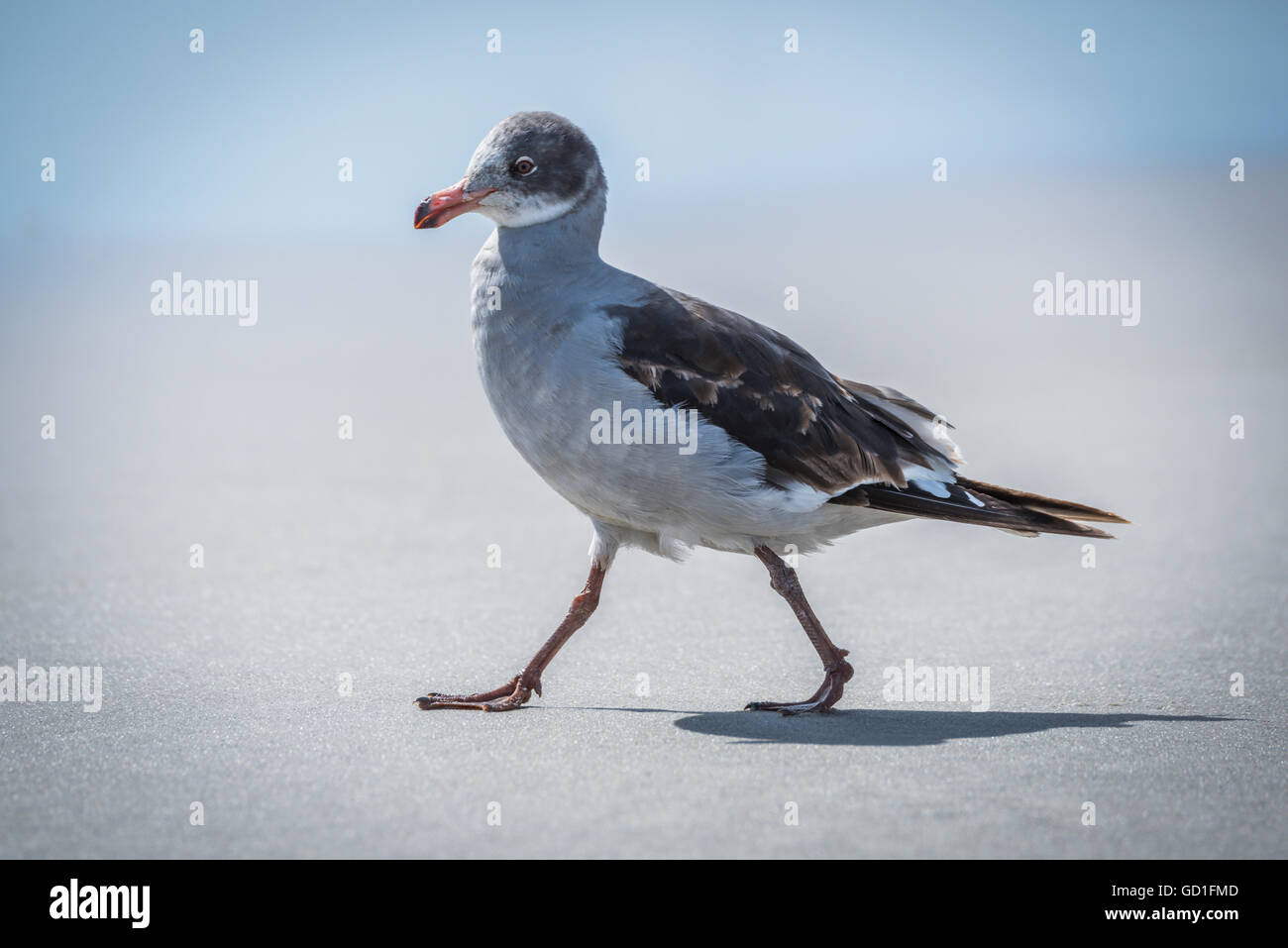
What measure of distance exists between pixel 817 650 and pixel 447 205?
8.41ft

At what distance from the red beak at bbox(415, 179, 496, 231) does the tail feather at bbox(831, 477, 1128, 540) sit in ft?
6.81

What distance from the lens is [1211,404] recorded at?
47.1ft

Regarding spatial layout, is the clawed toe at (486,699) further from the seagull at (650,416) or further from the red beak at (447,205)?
the red beak at (447,205)

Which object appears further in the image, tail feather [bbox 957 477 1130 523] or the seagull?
tail feather [bbox 957 477 1130 523]

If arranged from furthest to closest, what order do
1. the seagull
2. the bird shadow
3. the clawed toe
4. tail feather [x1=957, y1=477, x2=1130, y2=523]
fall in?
tail feather [x1=957, y1=477, x2=1130, y2=523]
the clawed toe
the seagull
the bird shadow

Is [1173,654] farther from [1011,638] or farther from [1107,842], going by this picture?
[1107,842]

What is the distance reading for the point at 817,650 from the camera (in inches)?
222

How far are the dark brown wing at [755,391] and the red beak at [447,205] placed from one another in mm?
822

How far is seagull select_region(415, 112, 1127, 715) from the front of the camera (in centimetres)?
531

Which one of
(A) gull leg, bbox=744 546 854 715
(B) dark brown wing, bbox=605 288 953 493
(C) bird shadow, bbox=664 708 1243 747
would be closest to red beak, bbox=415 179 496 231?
(B) dark brown wing, bbox=605 288 953 493

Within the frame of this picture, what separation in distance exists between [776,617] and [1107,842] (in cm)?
385

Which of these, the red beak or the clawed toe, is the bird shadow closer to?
the clawed toe

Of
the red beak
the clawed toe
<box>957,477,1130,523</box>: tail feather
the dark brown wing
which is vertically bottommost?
the clawed toe

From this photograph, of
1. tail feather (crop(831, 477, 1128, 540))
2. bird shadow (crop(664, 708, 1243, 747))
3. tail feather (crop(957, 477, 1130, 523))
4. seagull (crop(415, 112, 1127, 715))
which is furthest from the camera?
tail feather (crop(957, 477, 1130, 523))
